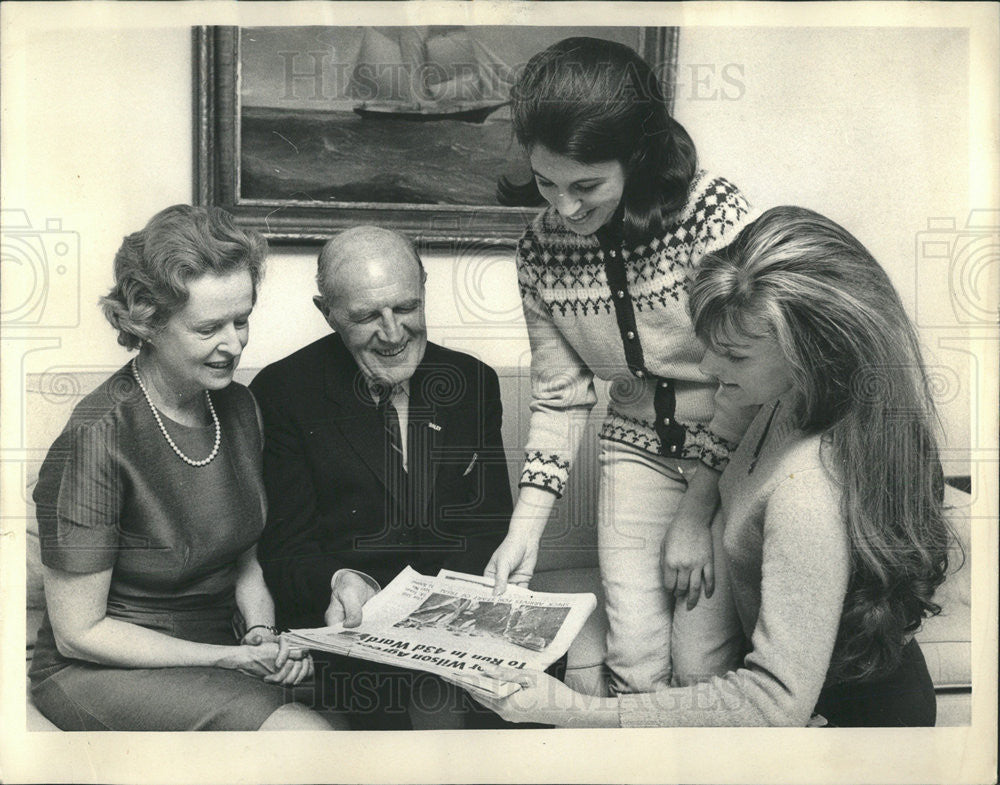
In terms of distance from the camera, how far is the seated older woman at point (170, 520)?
2098 mm

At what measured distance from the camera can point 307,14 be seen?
218 centimetres

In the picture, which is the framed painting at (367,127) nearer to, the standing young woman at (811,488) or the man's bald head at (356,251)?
the man's bald head at (356,251)

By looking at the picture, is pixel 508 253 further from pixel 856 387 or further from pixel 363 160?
pixel 856 387

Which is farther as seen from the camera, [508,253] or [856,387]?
[508,253]

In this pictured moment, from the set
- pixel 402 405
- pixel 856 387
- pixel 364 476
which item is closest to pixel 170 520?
pixel 364 476

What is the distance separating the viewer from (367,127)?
7.10 feet

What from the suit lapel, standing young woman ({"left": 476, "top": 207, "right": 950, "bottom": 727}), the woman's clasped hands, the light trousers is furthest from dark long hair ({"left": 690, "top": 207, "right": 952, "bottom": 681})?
the woman's clasped hands

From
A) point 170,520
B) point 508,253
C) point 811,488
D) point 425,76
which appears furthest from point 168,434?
point 811,488

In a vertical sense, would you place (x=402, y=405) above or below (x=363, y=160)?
below

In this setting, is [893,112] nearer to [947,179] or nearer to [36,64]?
[947,179]

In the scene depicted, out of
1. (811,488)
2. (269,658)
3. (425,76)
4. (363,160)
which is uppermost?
(425,76)

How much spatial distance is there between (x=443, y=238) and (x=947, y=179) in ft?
3.78

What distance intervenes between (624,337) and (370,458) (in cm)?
61

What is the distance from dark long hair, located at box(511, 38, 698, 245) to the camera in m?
2.04
